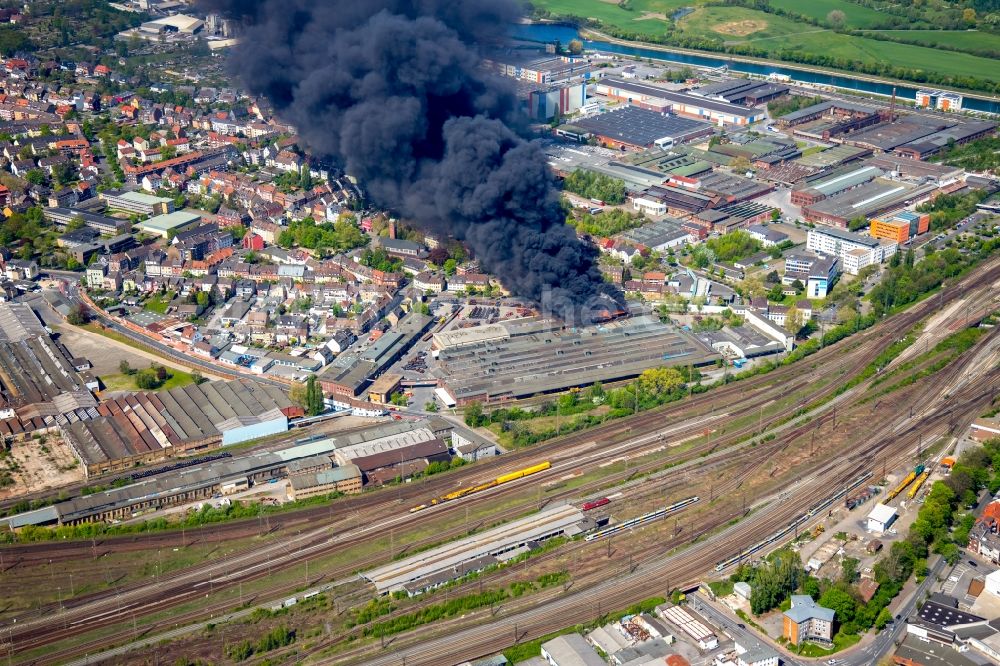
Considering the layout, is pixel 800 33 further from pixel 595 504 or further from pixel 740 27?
pixel 595 504

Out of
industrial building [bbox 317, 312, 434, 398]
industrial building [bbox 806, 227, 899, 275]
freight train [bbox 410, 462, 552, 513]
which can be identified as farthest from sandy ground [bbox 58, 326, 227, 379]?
industrial building [bbox 806, 227, 899, 275]

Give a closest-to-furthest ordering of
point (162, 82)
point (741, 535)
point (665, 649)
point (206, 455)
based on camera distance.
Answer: point (665, 649) → point (741, 535) → point (206, 455) → point (162, 82)

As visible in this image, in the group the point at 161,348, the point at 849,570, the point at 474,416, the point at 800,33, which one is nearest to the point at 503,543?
the point at 474,416

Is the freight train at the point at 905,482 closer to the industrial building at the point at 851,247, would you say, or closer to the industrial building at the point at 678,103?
the industrial building at the point at 851,247

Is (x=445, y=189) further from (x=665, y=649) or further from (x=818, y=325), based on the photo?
(x=665, y=649)

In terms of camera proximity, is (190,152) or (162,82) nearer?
(190,152)

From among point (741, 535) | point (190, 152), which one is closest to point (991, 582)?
point (741, 535)

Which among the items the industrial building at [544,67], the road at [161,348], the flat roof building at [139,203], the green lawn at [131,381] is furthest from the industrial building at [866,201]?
the flat roof building at [139,203]
